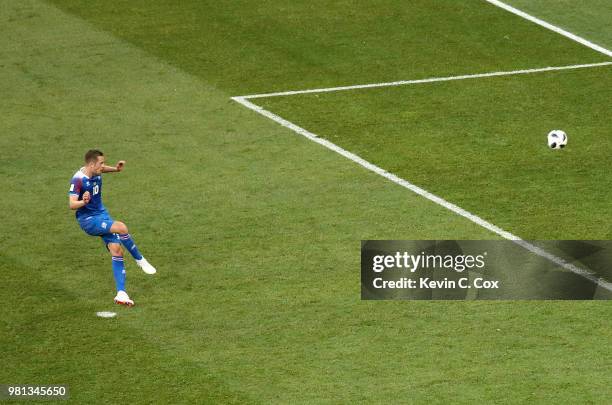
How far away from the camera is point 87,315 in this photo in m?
16.2

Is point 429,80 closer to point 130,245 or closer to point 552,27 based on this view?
point 552,27

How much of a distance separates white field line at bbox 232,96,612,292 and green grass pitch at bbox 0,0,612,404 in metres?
0.17

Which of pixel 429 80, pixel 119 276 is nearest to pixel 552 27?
pixel 429 80

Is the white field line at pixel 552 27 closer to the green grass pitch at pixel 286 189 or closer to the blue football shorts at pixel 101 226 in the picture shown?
the green grass pitch at pixel 286 189

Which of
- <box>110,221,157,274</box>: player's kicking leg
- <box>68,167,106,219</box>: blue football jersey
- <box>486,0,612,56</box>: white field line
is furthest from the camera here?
<box>486,0,612,56</box>: white field line

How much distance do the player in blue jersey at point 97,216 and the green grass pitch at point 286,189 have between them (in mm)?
445

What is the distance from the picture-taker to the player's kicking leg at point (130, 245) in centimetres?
1664

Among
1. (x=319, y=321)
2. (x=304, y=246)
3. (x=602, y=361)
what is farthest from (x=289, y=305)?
(x=602, y=361)

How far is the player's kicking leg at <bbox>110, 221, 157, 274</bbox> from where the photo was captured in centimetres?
1664

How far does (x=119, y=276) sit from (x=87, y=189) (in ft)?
3.82

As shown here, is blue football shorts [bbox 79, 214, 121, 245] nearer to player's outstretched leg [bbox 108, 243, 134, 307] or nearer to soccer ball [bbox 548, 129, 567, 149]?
player's outstretched leg [bbox 108, 243, 134, 307]

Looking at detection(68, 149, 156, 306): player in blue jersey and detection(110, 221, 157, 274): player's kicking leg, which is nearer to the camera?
detection(68, 149, 156, 306): player in blue jersey

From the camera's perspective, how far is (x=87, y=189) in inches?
653

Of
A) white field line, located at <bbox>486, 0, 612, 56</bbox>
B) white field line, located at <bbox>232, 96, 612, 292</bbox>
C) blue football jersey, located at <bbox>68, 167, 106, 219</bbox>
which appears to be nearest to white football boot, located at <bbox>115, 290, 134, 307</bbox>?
blue football jersey, located at <bbox>68, 167, 106, 219</bbox>
